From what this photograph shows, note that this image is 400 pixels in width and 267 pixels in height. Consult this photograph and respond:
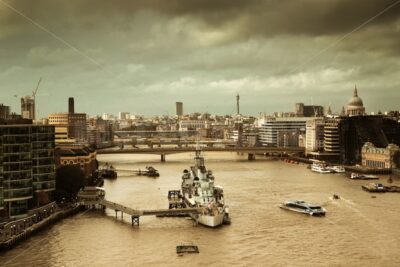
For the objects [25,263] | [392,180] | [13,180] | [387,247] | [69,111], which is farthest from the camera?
[69,111]

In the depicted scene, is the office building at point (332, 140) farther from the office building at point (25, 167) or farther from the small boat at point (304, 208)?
the office building at point (25, 167)

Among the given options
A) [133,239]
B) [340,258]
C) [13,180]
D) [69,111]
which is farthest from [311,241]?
[69,111]

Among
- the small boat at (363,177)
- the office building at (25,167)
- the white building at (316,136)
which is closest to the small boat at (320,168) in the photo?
the small boat at (363,177)

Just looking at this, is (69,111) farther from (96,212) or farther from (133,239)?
(133,239)

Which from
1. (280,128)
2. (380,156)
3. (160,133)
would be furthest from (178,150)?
(160,133)

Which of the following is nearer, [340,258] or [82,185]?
[340,258]

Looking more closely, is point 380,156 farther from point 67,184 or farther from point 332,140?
point 67,184

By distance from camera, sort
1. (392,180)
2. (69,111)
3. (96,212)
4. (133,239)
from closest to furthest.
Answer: (133,239), (96,212), (392,180), (69,111)
